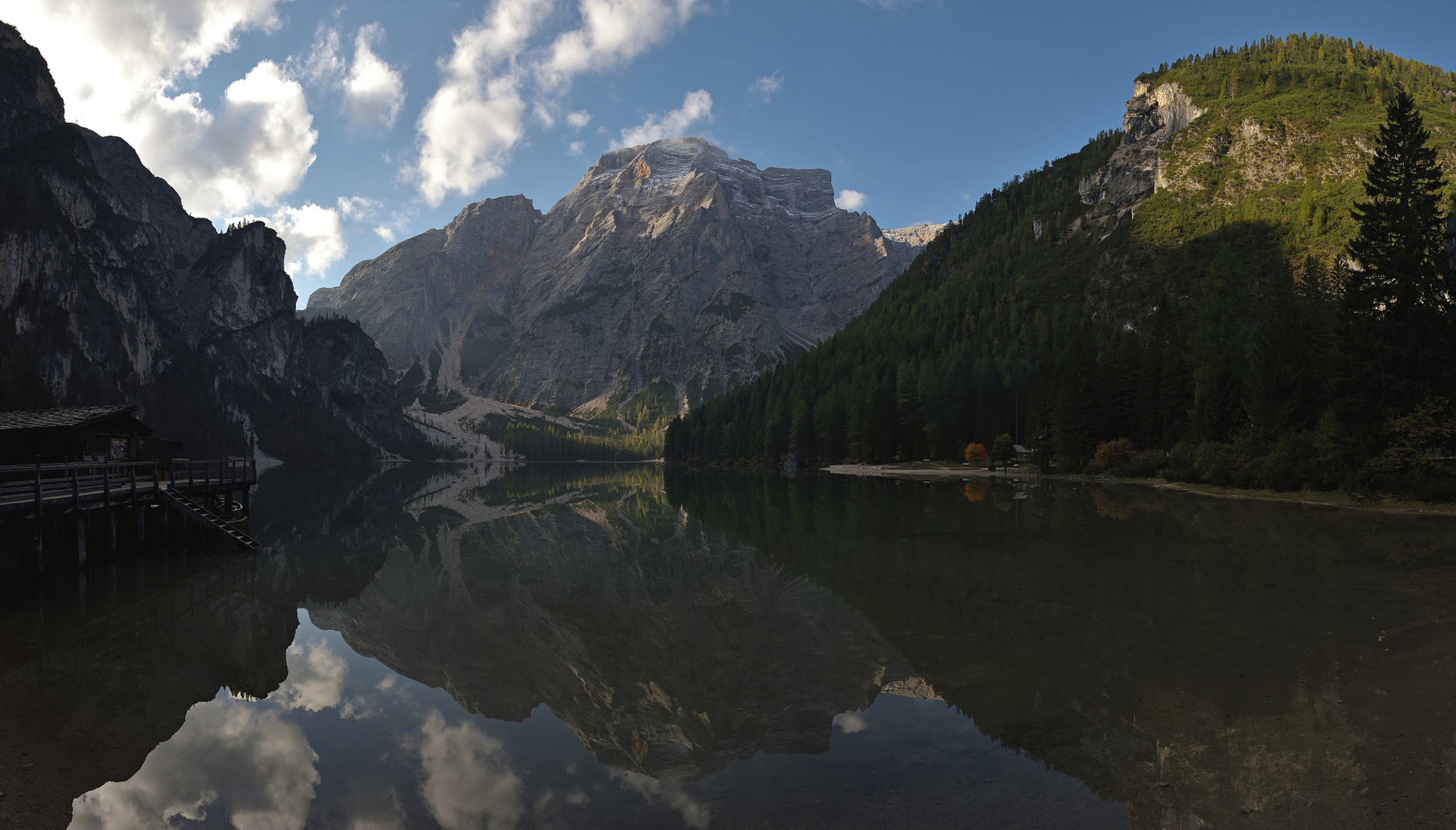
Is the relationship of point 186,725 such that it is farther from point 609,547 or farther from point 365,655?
point 609,547

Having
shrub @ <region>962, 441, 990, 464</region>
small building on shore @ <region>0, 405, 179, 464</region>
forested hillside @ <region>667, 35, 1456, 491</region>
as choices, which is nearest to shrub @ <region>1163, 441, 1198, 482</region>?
forested hillside @ <region>667, 35, 1456, 491</region>

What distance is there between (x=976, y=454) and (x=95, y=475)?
10128 centimetres

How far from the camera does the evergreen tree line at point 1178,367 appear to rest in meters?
39.7

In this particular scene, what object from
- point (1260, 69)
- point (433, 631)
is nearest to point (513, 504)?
point (433, 631)

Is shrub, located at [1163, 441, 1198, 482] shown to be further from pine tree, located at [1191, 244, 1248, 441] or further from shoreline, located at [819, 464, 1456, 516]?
pine tree, located at [1191, 244, 1248, 441]

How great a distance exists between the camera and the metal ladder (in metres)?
30.6

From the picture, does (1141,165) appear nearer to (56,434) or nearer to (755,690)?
(755,690)

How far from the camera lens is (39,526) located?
22.7 m

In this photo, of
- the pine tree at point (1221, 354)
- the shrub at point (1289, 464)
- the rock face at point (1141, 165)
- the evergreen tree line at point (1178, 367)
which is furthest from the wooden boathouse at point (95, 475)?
the rock face at point (1141, 165)

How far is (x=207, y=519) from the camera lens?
30.8m

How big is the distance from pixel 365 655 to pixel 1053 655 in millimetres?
14749

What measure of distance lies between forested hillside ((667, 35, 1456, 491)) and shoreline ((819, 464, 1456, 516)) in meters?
1.26

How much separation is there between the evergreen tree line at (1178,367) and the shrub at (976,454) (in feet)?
19.2

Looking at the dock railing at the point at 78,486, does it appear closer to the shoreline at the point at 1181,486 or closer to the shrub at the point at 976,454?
the shoreline at the point at 1181,486
